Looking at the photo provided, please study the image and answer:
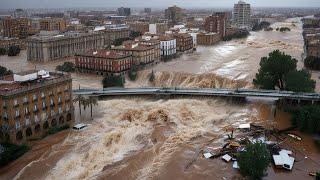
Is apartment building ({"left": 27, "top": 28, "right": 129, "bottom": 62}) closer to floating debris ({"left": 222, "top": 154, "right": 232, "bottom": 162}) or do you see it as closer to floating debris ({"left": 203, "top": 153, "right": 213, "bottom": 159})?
floating debris ({"left": 203, "top": 153, "right": 213, "bottom": 159})

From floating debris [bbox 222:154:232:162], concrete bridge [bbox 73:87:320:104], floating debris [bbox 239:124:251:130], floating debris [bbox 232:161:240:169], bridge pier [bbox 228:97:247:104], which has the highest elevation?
concrete bridge [bbox 73:87:320:104]

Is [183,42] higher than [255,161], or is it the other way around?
[183,42]

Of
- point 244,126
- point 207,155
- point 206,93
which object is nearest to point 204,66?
point 206,93

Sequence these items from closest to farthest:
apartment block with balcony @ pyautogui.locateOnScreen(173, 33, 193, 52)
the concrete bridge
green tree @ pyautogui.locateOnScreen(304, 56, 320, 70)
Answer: the concrete bridge → green tree @ pyautogui.locateOnScreen(304, 56, 320, 70) → apartment block with balcony @ pyautogui.locateOnScreen(173, 33, 193, 52)

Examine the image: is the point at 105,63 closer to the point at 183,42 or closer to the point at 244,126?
the point at 183,42

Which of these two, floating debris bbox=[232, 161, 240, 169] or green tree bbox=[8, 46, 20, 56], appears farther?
green tree bbox=[8, 46, 20, 56]

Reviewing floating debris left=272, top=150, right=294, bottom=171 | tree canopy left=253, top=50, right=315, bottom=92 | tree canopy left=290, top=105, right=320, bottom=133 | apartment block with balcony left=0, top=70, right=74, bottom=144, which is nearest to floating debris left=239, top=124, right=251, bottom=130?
tree canopy left=290, top=105, right=320, bottom=133

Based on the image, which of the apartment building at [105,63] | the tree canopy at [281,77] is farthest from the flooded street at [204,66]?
the tree canopy at [281,77]
